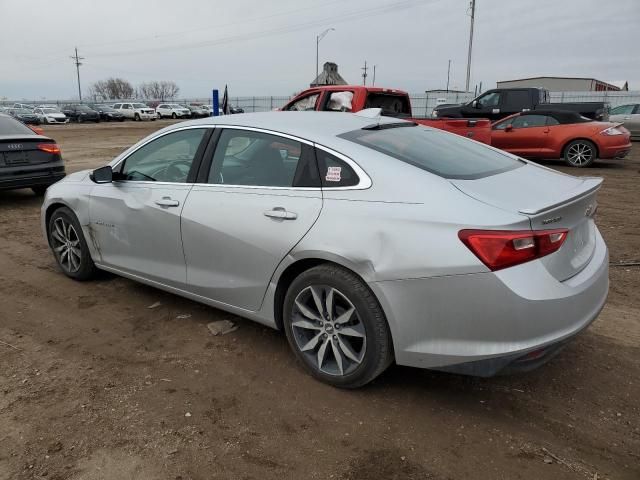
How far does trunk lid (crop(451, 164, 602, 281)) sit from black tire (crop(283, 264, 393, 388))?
0.77 m

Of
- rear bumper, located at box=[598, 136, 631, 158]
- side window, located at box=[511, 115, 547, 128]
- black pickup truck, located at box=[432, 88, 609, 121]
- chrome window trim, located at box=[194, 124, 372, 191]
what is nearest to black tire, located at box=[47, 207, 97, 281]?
chrome window trim, located at box=[194, 124, 372, 191]

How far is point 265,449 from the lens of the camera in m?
2.58

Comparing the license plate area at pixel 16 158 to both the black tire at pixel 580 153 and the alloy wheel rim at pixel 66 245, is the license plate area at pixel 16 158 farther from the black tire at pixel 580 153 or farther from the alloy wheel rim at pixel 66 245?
the black tire at pixel 580 153

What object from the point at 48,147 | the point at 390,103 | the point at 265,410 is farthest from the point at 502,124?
the point at 265,410

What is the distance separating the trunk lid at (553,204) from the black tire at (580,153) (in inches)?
387

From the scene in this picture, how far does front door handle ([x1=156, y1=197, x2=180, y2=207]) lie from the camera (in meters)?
3.67

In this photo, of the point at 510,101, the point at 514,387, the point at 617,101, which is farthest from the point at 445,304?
the point at 617,101

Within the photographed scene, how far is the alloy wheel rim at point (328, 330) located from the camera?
9.53 ft

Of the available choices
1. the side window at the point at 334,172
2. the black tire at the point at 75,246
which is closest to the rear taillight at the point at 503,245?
the side window at the point at 334,172

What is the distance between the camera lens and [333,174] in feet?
9.86

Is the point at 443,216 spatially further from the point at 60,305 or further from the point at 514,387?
the point at 60,305

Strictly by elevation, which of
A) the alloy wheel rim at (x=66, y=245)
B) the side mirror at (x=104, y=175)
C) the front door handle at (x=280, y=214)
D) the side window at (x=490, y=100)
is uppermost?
the side window at (x=490, y=100)

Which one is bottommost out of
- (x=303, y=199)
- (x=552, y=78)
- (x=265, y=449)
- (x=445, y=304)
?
(x=265, y=449)

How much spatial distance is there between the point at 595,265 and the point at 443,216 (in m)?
0.99
